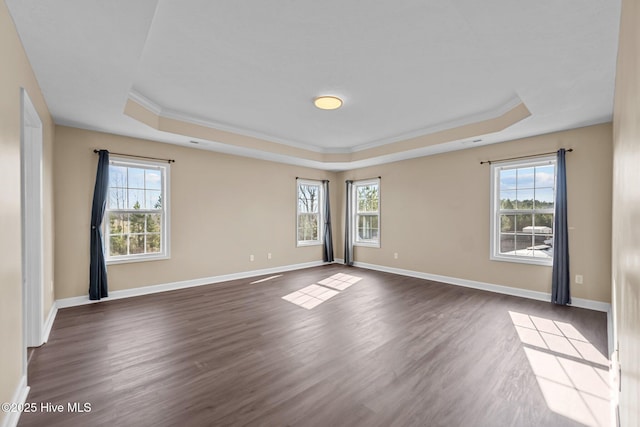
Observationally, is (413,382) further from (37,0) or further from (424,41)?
(37,0)

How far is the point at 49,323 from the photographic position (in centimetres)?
329

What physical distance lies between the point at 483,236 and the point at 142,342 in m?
5.07

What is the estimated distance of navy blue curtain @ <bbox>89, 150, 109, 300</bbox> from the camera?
409 centimetres

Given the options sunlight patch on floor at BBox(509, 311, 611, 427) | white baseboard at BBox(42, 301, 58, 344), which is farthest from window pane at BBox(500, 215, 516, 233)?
white baseboard at BBox(42, 301, 58, 344)

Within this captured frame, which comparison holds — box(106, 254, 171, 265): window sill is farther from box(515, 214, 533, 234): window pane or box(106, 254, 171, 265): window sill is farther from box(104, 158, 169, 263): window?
box(515, 214, 533, 234): window pane

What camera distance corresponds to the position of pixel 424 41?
2.44 meters

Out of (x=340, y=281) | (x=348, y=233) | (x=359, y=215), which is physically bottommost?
(x=340, y=281)

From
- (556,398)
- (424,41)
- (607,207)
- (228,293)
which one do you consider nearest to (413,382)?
(556,398)

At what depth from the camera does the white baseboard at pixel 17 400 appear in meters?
1.64

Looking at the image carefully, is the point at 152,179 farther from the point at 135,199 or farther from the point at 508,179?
the point at 508,179

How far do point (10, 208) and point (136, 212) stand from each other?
3.10m

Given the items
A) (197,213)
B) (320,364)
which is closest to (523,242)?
(320,364)

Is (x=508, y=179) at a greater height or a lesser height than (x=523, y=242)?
greater

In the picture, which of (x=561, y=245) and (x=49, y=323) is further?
(x=561, y=245)
